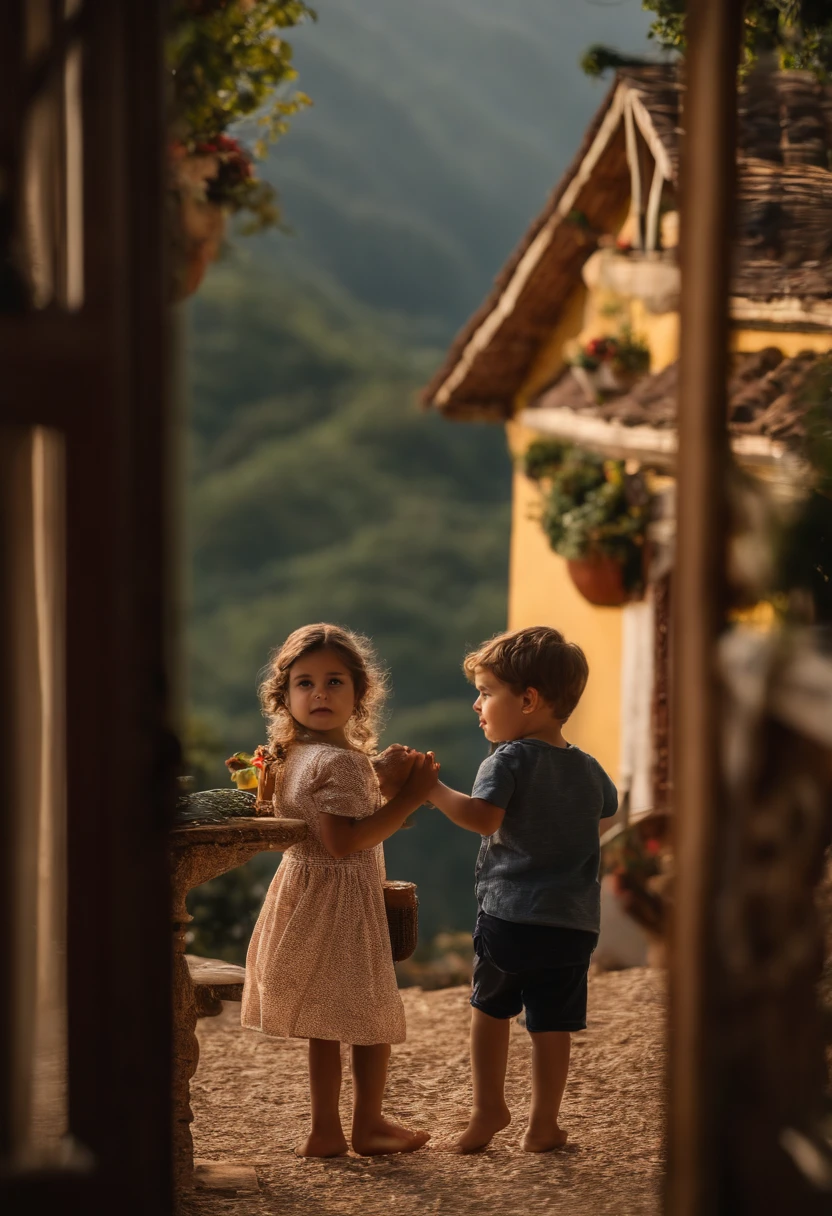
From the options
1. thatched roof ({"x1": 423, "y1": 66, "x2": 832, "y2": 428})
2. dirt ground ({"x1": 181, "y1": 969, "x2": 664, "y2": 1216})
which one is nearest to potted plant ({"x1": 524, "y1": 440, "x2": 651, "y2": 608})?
thatched roof ({"x1": 423, "y1": 66, "x2": 832, "y2": 428})

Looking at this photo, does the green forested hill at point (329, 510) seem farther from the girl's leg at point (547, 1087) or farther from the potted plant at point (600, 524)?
the girl's leg at point (547, 1087)

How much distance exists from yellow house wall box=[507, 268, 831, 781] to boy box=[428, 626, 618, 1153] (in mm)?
4186

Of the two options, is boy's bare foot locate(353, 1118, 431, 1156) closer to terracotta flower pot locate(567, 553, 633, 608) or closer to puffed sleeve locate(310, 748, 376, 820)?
puffed sleeve locate(310, 748, 376, 820)

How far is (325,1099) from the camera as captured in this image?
3881 millimetres

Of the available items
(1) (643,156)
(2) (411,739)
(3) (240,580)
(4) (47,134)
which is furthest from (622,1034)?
(3) (240,580)

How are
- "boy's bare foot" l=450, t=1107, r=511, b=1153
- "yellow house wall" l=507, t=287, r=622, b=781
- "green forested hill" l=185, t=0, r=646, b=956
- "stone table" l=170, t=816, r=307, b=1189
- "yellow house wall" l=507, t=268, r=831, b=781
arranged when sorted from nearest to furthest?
"stone table" l=170, t=816, r=307, b=1189, "boy's bare foot" l=450, t=1107, r=511, b=1153, "yellow house wall" l=507, t=268, r=831, b=781, "yellow house wall" l=507, t=287, r=622, b=781, "green forested hill" l=185, t=0, r=646, b=956

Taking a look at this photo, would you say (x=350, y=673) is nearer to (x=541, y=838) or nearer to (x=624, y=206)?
(x=541, y=838)

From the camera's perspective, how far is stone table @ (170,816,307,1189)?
3.58 m

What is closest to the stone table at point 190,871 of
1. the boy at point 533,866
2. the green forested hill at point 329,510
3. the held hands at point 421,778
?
the held hands at point 421,778

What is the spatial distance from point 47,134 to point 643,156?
19.7 feet

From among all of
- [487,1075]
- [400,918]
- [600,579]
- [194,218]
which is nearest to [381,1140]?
[487,1075]

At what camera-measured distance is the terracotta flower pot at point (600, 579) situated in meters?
8.23

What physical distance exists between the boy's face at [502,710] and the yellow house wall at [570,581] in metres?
4.18

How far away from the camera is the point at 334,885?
3.81 metres
